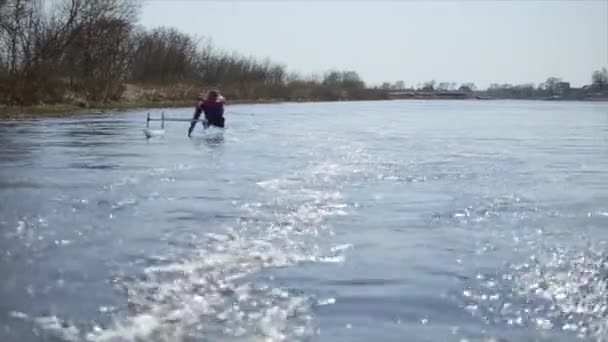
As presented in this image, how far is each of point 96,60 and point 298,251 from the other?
174ft

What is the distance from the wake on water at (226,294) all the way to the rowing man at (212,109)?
56.2 ft

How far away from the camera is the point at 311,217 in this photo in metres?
11.6

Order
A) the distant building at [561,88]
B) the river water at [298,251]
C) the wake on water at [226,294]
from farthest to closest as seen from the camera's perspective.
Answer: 1. the distant building at [561,88]
2. the river water at [298,251]
3. the wake on water at [226,294]

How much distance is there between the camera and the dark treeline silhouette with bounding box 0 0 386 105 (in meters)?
47.7

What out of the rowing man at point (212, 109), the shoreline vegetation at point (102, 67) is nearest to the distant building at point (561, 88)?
the shoreline vegetation at point (102, 67)

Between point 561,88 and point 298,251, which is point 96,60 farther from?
point 561,88

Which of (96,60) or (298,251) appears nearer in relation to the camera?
(298,251)

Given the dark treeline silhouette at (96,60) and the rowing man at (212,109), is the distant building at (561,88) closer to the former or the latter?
the dark treeline silhouette at (96,60)

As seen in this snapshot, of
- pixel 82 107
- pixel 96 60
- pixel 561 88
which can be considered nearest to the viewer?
pixel 82 107

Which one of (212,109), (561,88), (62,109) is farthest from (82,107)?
(561,88)

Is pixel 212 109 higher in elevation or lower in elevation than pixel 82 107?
higher

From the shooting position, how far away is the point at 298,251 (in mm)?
9242

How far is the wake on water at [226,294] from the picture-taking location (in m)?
6.20

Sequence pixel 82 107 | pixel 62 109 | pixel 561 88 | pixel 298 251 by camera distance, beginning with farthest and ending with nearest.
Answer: pixel 561 88
pixel 82 107
pixel 62 109
pixel 298 251
